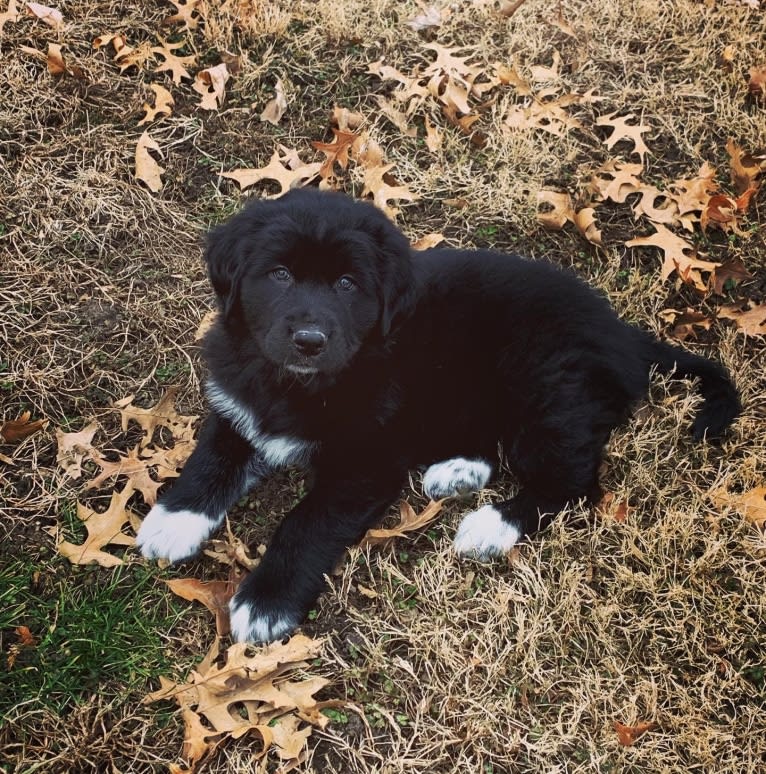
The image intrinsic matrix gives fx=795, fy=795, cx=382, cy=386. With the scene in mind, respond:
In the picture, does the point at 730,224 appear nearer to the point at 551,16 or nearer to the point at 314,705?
the point at 551,16

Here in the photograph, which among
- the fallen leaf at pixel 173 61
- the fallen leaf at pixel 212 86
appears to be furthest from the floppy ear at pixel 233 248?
the fallen leaf at pixel 173 61

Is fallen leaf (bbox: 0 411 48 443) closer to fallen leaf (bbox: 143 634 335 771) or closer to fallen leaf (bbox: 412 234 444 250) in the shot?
fallen leaf (bbox: 143 634 335 771)

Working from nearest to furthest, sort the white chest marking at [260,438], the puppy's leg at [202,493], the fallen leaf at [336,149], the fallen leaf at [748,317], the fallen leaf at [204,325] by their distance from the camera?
the puppy's leg at [202,493]
the white chest marking at [260,438]
the fallen leaf at [204,325]
the fallen leaf at [748,317]
the fallen leaf at [336,149]

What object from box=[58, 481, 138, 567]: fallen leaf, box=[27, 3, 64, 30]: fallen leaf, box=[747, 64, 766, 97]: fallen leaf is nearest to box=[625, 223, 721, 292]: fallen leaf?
box=[747, 64, 766, 97]: fallen leaf

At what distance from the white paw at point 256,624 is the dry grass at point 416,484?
11 cm

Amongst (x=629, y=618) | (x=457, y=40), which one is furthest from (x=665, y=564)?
(x=457, y=40)

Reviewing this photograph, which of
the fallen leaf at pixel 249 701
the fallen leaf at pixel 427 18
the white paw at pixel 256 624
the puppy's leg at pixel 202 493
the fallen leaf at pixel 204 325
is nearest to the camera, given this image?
the fallen leaf at pixel 249 701

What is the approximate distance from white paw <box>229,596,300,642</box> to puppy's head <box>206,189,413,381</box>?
75 centimetres

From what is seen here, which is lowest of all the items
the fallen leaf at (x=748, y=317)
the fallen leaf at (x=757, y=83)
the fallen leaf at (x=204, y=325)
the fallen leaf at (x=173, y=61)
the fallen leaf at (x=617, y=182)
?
the fallen leaf at (x=204, y=325)

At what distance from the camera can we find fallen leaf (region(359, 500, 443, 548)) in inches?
106

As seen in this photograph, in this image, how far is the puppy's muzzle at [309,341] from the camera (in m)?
2.41

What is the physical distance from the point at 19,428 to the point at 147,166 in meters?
1.47

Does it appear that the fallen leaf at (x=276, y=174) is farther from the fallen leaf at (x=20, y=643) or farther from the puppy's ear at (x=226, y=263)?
the fallen leaf at (x=20, y=643)

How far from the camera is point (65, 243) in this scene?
11.2ft
